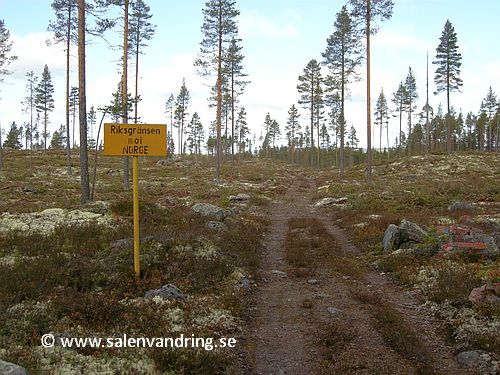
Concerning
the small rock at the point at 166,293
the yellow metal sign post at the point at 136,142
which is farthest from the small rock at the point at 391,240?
the yellow metal sign post at the point at 136,142

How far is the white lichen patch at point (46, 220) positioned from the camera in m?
10.2

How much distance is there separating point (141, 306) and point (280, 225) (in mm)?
10514

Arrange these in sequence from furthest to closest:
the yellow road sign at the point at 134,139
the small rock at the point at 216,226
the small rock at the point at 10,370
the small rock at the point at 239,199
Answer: the small rock at the point at 239,199 < the small rock at the point at 216,226 < the yellow road sign at the point at 134,139 < the small rock at the point at 10,370

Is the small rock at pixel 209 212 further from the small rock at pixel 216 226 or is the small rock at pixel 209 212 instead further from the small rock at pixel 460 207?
the small rock at pixel 460 207

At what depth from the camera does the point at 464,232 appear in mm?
10477

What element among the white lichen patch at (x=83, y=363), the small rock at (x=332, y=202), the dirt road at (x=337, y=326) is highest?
the small rock at (x=332, y=202)

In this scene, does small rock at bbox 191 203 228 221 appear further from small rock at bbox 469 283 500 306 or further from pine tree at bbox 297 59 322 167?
pine tree at bbox 297 59 322 167

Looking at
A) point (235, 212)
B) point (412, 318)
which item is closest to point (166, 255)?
point (412, 318)

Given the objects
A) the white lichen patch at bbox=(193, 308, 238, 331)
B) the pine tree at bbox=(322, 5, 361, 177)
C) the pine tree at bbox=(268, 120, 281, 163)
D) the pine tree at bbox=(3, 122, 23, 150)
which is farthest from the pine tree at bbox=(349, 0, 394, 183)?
the pine tree at bbox=(3, 122, 23, 150)

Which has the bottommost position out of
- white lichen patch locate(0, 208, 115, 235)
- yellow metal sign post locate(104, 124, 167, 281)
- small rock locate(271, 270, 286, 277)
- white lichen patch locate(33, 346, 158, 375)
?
small rock locate(271, 270, 286, 277)

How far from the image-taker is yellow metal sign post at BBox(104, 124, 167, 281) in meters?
7.05

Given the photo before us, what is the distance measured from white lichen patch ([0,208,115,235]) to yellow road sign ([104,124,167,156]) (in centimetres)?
467

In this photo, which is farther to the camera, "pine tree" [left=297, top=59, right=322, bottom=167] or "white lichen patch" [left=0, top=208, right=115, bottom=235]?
"pine tree" [left=297, top=59, right=322, bottom=167]

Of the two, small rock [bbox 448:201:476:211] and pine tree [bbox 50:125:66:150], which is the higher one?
pine tree [bbox 50:125:66:150]
